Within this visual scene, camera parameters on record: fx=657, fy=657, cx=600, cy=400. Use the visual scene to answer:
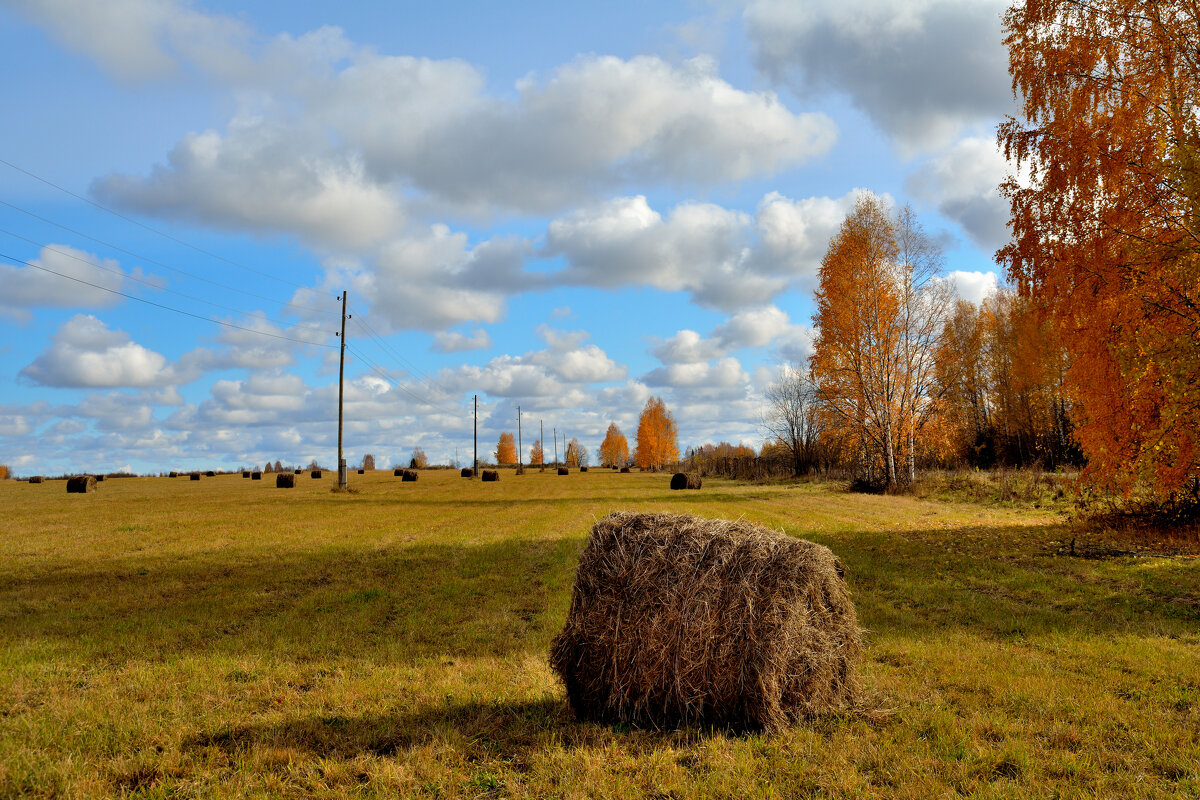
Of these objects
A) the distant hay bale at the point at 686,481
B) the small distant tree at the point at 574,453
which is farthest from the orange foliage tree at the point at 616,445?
the distant hay bale at the point at 686,481

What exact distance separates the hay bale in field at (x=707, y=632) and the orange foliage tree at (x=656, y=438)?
9322 cm

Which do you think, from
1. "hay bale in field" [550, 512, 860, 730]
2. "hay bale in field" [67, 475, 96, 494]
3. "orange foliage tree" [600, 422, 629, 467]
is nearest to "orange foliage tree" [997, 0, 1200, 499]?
"hay bale in field" [550, 512, 860, 730]

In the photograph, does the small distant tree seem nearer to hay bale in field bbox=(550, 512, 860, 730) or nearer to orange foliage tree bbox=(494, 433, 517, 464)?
orange foliage tree bbox=(494, 433, 517, 464)

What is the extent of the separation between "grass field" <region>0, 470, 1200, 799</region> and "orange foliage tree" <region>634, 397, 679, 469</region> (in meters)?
84.9

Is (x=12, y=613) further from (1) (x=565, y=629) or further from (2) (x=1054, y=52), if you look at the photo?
(2) (x=1054, y=52)

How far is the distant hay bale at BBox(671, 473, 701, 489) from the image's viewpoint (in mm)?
41594

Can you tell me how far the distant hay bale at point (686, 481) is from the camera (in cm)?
4159

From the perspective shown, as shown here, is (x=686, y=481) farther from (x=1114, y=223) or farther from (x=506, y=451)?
(x=506, y=451)

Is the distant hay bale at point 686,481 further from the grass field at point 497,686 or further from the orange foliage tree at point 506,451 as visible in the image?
the orange foliage tree at point 506,451

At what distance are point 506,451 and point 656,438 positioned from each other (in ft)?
190

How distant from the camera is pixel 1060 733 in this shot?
5336 mm

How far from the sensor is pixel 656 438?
331 ft

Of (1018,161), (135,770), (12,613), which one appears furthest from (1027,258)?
(12,613)

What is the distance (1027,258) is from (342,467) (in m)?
34.7
